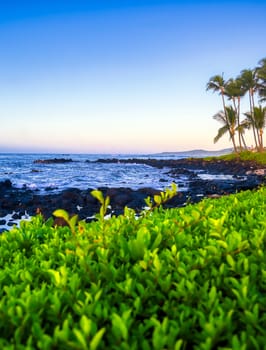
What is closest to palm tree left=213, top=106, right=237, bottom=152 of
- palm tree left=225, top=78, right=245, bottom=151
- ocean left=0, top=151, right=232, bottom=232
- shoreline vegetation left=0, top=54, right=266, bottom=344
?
palm tree left=225, top=78, right=245, bottom=151

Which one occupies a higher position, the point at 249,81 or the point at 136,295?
the point at 249,81

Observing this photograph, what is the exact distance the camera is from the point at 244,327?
1463 millimetres

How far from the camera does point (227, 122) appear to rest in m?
56.6

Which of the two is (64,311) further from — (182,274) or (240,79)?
(240,79)

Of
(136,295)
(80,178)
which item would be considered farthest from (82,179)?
(136,295)

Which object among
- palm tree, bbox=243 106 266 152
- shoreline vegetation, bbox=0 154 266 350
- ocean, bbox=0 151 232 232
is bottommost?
ocean, bbox=0 151 232 232

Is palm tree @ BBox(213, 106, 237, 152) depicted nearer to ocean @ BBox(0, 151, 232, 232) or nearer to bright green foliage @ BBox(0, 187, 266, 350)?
ocean @ BBox(0, 151, 232, 232)

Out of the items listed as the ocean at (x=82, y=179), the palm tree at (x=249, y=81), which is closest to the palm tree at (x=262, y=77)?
the palm tree at (x=249, y=81)

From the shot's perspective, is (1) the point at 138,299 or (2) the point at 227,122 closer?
(1) the point at 138,299

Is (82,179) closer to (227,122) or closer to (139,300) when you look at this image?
(139,300)

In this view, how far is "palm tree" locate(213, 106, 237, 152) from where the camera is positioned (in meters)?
56.8

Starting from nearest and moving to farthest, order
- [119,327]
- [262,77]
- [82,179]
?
[119,327], [82,179], [262,77]

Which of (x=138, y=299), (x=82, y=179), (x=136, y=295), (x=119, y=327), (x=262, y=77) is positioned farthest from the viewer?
(x=262, y=77)

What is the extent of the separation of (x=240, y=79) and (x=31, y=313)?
181 ft
